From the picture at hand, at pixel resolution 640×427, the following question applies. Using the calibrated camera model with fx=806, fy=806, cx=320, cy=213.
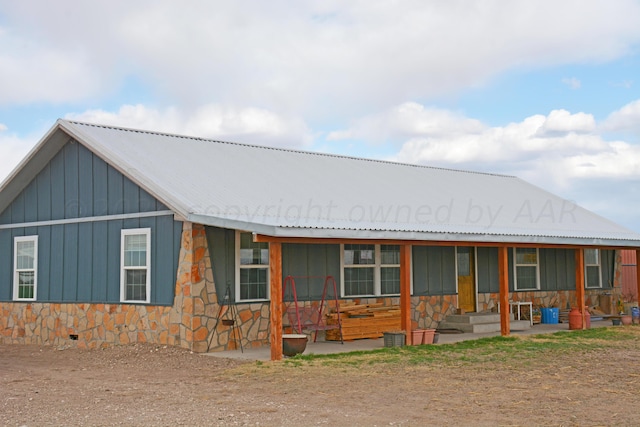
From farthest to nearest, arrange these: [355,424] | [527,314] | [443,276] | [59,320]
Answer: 1. [527,314]
2. [443,276]
3. [59,320]
4. [355,424]

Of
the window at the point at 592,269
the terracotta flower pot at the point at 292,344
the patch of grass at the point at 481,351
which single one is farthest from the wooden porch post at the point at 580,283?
the terracotta flower pot at the point at 292,344

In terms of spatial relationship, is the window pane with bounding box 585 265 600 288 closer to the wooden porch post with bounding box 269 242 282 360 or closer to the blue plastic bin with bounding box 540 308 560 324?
the blue plastic bin with bounding box 540 308 560 324

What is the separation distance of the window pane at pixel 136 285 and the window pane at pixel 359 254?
450 centimetres

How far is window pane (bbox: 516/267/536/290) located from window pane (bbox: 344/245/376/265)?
567 centimetres

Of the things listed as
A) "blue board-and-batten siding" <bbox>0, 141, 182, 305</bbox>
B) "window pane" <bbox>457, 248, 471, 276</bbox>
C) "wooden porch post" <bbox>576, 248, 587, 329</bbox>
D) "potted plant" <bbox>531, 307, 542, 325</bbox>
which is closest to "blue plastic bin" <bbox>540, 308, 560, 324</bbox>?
"potted plant" <bbox>531, 307, 542, 325</bbox>

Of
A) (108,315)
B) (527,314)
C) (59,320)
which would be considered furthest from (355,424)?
(527,314)

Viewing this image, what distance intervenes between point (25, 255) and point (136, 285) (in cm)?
429

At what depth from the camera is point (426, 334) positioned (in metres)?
16.0

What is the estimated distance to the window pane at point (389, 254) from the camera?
18641 millimetres

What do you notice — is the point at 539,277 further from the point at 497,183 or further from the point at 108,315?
the point at 108,315

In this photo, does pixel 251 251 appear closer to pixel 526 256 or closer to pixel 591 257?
pixel 526 256

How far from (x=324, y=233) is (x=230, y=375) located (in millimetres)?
3007

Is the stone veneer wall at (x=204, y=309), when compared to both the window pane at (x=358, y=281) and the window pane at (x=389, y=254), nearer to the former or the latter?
the window pane at (x=358, y=281)

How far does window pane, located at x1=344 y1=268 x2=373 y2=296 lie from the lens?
17.8 metres
